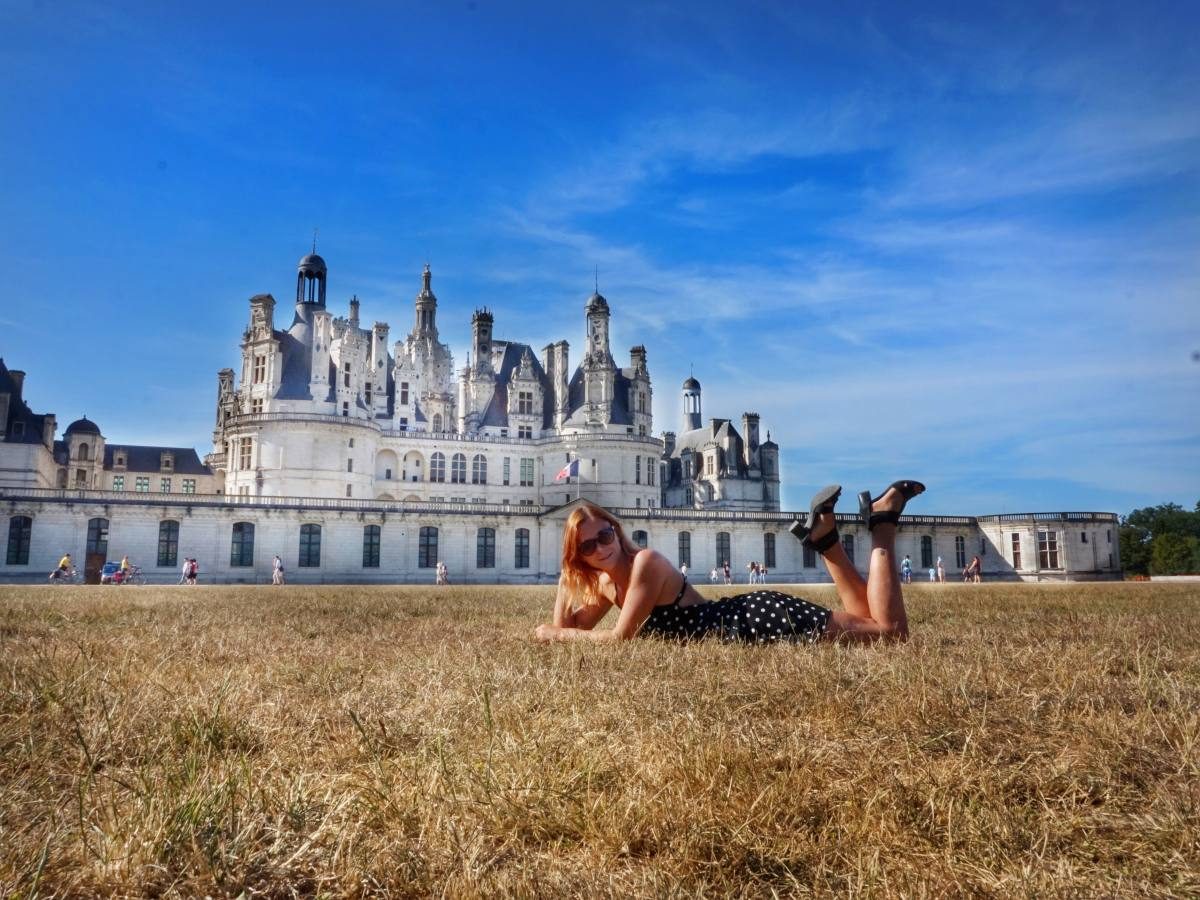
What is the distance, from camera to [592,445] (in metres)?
51.8

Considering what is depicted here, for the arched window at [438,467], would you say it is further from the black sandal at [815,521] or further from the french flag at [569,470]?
the black sandal at [815,521]

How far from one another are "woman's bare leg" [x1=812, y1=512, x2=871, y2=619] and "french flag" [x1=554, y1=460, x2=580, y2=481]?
1625 inches

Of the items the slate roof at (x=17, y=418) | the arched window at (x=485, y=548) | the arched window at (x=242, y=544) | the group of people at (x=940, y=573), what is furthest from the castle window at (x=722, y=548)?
the slate roof at (x=17, y=418)

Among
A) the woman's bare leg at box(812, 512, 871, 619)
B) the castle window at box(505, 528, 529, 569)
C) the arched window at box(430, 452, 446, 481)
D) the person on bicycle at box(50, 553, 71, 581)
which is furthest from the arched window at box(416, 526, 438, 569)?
the woman's bare leg at box(812, 512, 871, 619)

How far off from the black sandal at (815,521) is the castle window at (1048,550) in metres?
50.2

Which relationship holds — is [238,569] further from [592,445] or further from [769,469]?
[769,469]

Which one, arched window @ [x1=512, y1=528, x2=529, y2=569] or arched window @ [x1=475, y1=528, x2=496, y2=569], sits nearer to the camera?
arched window @ [x1=475, y1=528, x2=496, y2=569]

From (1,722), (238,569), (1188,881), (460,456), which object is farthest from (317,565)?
(1188,881)

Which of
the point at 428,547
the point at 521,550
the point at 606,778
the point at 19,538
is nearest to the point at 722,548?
the point at 521,550

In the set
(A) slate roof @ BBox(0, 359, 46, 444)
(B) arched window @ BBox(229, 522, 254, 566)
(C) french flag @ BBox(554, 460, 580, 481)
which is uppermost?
(A) slate roof @ BBox(0, 359, 46, 444)

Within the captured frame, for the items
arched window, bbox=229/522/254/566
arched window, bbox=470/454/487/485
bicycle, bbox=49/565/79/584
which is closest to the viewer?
bicycle, bbox=49/565/79/584

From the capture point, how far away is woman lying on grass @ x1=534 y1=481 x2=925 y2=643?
5.41 metres

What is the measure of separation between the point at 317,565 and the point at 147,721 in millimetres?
37629

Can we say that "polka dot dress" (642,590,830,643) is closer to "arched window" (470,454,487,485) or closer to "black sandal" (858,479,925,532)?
"black sandal" (858,479,925,532)
